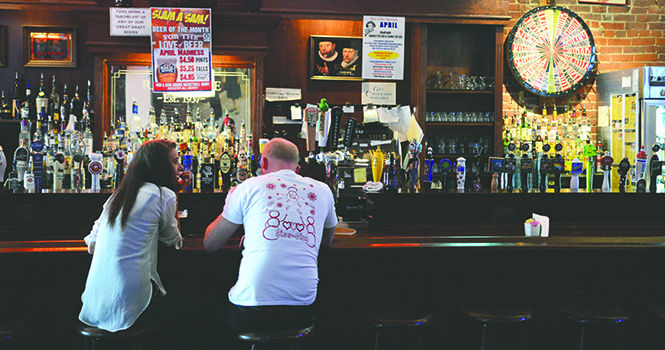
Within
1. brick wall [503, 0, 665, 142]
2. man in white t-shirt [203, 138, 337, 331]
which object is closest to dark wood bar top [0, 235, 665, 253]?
man in white t-shirt [203, 138, 337, 331]

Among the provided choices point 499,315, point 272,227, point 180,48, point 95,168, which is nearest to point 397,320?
point 499,315

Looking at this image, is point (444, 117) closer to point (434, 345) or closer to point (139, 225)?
point (434, 345)

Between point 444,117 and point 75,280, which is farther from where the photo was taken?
point 444,117

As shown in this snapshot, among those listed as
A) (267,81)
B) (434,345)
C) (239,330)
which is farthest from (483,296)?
(267,81)

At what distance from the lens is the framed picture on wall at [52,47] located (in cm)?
585

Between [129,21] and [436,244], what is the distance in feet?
12.1

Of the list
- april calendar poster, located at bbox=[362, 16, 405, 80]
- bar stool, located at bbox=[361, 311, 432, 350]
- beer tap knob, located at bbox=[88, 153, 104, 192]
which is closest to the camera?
bar stool, located at bbox=[361, 311, 432, 350]

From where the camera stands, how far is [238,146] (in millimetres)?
5305

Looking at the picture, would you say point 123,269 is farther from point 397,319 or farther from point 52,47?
point 52,47

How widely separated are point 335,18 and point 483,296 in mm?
3413

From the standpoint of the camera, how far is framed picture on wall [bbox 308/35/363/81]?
6156 millimetres

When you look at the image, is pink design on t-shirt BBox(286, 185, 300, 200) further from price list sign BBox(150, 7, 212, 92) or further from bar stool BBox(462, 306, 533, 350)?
price list sign BBox(150, 7, 212, 92)

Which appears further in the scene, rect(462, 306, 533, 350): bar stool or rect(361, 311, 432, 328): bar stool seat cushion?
rect(462, 306, 533, 350): bar stool

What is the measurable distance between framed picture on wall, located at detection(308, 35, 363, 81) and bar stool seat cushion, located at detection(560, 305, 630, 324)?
12.3 ft
